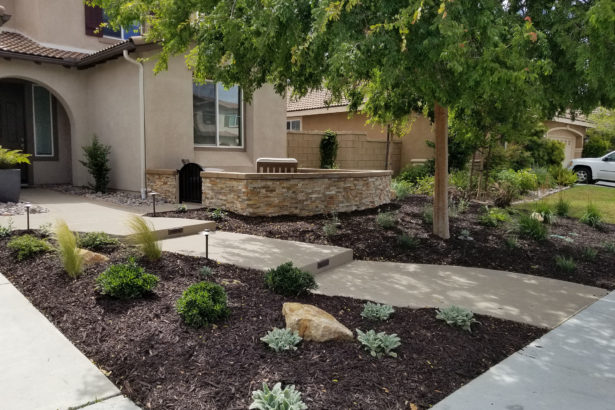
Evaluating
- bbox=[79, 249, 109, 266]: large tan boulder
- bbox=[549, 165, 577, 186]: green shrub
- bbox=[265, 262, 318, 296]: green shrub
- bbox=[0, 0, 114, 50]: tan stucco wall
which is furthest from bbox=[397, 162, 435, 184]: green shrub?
bbox=[79, 249, 109, 266]: large tan boulder

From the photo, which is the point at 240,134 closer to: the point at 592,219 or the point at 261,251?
the point at 261,251

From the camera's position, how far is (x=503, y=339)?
379cm

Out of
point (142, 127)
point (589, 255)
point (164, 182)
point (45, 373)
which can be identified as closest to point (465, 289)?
point (589, 255)

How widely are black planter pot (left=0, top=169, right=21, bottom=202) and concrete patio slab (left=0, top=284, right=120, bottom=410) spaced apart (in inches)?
246

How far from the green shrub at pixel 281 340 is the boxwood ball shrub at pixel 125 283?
1.40m

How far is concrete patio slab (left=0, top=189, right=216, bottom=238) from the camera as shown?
6773mm

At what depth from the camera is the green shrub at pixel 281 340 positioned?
324 cm

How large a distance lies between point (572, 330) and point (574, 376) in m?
1.01

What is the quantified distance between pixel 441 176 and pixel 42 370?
6.28 m

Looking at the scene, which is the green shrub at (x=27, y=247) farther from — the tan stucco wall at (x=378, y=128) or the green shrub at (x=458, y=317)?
the tan stucco wall at (x=378, y=128)

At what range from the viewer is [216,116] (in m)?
12.1

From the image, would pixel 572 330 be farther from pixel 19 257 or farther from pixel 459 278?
pixel 19 257

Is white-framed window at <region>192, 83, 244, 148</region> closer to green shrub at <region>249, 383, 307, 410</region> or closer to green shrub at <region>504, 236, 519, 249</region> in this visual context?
green shrub at <region>504, 236, 519, 249</region>

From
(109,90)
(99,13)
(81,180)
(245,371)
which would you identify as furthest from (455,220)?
(99,13)
